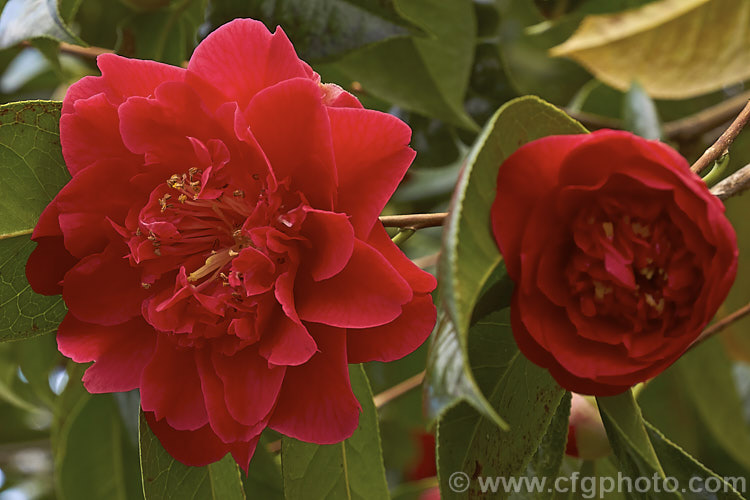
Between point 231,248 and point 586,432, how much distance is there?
1.21 feet

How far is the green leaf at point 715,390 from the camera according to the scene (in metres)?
1.11

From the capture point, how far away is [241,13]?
808 millimetres

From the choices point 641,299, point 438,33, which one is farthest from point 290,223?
point 438,33

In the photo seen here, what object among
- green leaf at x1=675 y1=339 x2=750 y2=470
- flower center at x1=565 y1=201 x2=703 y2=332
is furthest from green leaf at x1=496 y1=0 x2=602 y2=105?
flower center at x1=565 y1=201 x2=703 y2=332

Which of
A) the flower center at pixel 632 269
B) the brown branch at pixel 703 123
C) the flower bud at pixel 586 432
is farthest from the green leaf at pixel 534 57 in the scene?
the flower center at pixel 632 269

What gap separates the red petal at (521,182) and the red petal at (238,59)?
170 millimetres

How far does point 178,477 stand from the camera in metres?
0.70

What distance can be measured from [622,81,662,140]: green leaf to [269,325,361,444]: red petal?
602 mm

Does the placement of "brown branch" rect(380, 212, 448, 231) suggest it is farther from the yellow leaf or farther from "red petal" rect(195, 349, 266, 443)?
the yellow leaf

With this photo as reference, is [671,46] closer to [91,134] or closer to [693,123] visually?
[693,123]

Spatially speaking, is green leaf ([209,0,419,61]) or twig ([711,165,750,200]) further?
green leaf ([209,0,419,61])

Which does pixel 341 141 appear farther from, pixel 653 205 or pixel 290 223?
pixel 653 205

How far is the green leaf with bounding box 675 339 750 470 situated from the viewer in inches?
43.8

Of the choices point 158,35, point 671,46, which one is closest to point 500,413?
point 158,35
